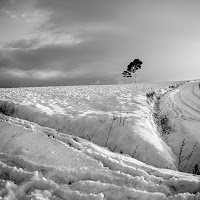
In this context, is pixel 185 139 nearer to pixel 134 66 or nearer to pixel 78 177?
pixel 78 177

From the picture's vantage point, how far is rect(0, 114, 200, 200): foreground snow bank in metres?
2.25

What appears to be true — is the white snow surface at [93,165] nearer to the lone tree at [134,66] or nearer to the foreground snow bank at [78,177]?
the foreground snow bank at [78,177]

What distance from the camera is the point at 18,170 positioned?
105 inches

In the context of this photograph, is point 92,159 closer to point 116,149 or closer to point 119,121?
point 116,149

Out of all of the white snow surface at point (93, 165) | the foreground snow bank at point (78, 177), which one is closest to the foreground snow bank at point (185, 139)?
the white snow surface at point (93, 165)

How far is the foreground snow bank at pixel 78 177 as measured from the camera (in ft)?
7.39

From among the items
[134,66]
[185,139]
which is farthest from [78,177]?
[134,66]

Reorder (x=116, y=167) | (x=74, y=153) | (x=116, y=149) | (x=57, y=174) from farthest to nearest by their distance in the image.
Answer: (x=116, y=149)
(x=74, y=153)
(x=116, y=167)
(x=57, y=174)

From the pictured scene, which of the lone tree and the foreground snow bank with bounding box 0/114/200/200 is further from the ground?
the lone tree

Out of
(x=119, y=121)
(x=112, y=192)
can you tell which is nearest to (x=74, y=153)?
(x=112, y=192)

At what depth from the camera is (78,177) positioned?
2.61m

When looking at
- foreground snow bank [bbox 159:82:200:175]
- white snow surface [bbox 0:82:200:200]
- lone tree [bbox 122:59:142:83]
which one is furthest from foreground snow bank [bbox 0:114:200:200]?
lone tree [bbox 122:59:142:83]

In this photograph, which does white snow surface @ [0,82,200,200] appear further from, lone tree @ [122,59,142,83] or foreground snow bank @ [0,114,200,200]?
lone tree @ [122,59,142,83]

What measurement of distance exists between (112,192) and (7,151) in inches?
85.3
